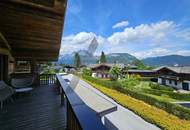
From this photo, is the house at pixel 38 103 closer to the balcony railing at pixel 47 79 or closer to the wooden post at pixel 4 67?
the wooden post at pixel 4 67

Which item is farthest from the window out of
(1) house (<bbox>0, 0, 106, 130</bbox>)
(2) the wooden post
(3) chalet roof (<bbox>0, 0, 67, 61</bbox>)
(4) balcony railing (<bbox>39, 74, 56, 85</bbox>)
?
(1) house (<bbox>0, 0, 106, 130</bbox>)

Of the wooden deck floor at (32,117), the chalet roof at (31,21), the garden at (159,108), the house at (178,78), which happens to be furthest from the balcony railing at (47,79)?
the house at (178,78)

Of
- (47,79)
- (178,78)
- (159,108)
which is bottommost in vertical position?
(159,108)

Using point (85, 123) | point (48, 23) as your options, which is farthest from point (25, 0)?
point (85, 123)

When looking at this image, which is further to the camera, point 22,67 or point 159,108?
point 159,108

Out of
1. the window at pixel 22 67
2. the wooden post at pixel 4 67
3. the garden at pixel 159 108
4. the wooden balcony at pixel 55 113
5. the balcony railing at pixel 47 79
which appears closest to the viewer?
the wooden balcony at pixel 55 113

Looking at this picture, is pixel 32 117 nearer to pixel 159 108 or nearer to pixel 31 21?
pixel 31 21

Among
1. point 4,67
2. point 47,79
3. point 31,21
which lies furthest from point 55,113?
point 47,79

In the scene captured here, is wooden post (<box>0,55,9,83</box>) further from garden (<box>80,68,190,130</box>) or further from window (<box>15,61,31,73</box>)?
garden (<box>80,68,190,130</box>)

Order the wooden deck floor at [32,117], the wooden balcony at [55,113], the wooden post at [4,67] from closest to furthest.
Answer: the wooden balcony at [55,113]
the wooden deck floor at [32,117]
the wooden post at [4,67]

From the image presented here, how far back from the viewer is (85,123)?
1681 mm

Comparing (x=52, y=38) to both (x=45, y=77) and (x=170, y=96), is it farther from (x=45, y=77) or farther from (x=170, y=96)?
(x=170, y=96)

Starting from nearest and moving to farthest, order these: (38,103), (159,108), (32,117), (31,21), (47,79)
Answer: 1. (32,117)
2. (31,21)
3. (38,103)
4. (47,79)
5. (159,108)

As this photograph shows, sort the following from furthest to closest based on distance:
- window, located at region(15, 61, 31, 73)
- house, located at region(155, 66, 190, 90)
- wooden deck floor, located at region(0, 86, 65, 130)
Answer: house, located at region(155, 66, 190, 90) → window, located at region(15, 61, 31, 73) → wooden deck floor, located at region(0, 86, 65, 130)
